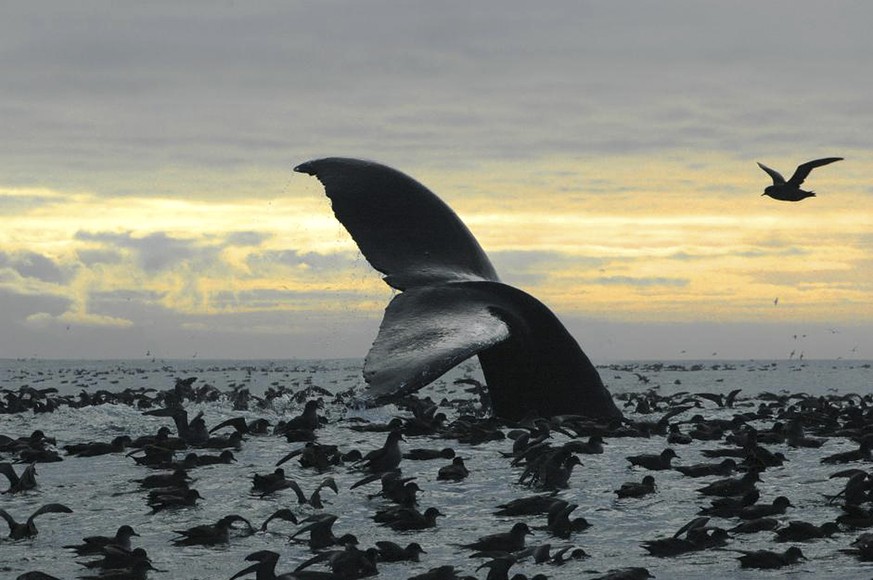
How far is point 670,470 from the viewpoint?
63.5 feet

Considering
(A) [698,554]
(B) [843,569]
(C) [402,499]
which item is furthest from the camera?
(C) [402,499]

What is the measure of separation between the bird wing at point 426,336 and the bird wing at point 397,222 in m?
1.51

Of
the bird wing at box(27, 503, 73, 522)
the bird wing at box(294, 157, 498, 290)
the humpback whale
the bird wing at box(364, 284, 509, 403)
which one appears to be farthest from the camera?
the bird wing at box(294, 157, 498, 290)

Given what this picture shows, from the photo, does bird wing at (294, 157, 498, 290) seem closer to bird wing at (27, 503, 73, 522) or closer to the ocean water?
the ocean water

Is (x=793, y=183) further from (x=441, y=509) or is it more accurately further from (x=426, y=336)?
(x=441, y=509)

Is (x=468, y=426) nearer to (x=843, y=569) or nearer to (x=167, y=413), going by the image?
(x=167, y=413)

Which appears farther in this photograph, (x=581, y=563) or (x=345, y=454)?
(x=345, y=454)

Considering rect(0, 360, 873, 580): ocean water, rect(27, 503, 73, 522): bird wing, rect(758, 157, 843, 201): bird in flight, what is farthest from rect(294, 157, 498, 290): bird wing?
rect(27, 503, 73, 522): bird wing

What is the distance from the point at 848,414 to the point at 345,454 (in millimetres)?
14521

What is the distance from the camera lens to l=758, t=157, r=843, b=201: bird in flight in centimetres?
2431

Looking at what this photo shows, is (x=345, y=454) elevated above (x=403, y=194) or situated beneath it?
situated beneath

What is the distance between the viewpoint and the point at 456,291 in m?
20.6

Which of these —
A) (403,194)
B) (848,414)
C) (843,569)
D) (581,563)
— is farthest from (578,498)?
(848,414)

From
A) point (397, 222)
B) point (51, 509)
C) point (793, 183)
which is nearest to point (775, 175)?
point (793, 183)
